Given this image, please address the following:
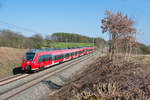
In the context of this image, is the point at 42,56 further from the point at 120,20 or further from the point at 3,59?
the point at 120,20

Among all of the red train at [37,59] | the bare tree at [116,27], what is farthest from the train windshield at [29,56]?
the bare tree at [116,27]

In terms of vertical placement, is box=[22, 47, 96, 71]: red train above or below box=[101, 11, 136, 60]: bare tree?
below

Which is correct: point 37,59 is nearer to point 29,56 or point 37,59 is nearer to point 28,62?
point 29,56

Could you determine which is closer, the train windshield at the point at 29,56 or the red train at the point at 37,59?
the red train at the point at 37,59

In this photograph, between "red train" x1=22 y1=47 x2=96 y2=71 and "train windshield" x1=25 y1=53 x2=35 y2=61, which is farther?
"train windshield" x1=25 y1=53 x2=35 y2=61

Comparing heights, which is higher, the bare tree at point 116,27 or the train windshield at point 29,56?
the bare tree at point 116,27

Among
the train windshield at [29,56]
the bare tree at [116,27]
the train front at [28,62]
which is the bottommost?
the train front at [28,62]

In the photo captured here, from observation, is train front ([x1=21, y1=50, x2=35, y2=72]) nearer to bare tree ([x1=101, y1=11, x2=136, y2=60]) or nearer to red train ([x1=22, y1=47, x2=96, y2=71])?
red train ([x1=22, y1=47, x2=96, y2=71])

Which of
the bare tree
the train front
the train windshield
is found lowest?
the train front

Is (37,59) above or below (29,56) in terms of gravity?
below

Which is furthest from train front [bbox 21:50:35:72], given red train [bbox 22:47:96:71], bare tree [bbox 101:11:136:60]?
bare tree [bbox 101:11:136:60]

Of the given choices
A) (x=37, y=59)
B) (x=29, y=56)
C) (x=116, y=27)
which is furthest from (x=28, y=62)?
(x=116, y=27)

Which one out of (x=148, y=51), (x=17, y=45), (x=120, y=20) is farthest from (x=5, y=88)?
(x=148, y=51)

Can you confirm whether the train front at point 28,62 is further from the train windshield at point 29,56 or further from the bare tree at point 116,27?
the bare tree at point 116,27
